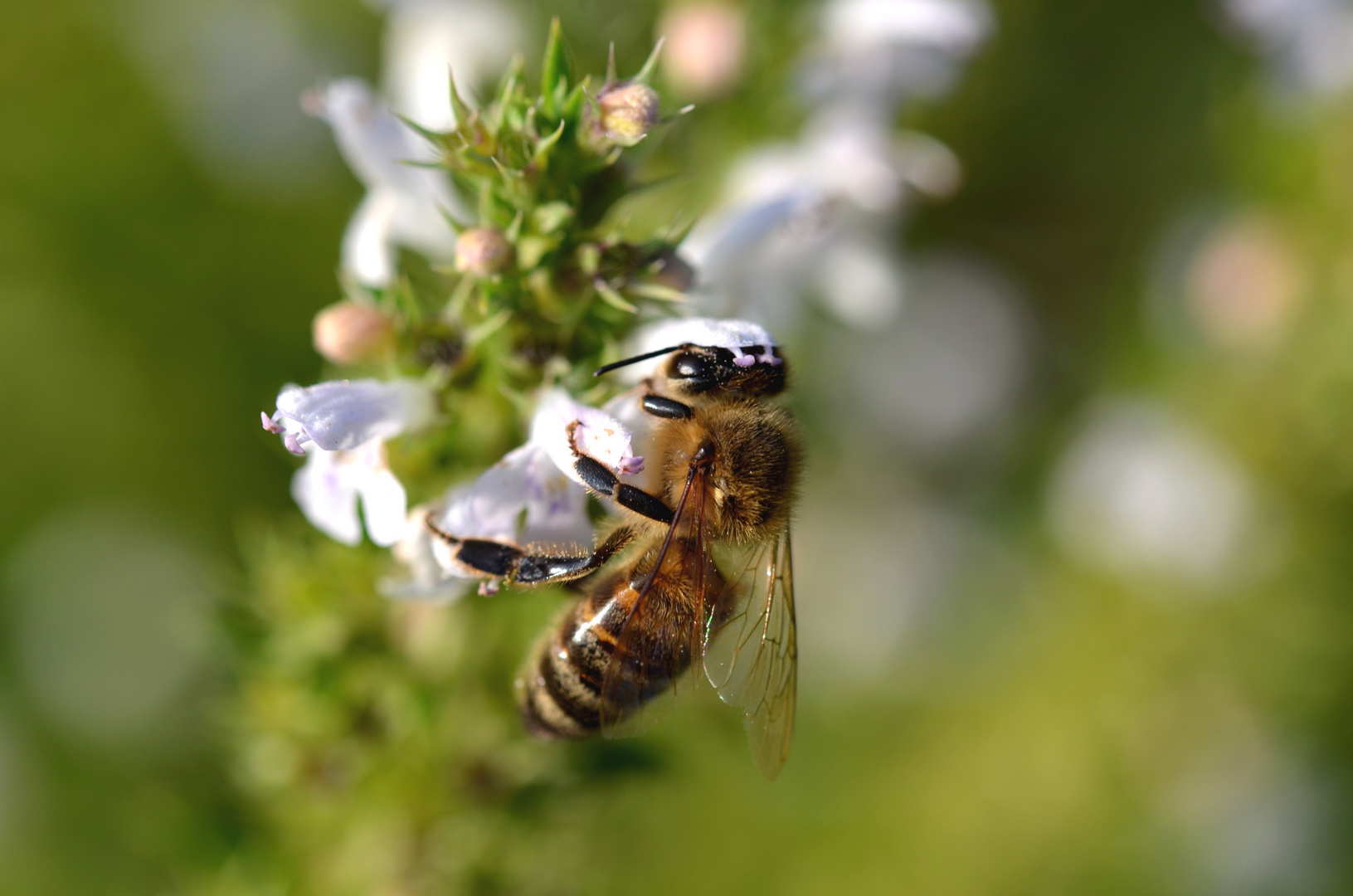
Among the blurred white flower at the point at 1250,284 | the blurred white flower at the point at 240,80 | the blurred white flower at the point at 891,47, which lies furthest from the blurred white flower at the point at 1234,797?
the blurred white flower at the point at 240,80

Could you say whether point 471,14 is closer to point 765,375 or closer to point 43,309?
point 765,375

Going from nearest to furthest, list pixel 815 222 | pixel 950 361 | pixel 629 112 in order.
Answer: pixel 629 112
pixel 815 222
pixel 950 361

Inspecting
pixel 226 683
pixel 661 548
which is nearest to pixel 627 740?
A: pixel 661 548

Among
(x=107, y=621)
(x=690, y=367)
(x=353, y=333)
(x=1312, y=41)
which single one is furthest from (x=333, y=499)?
(x=1312, y=41)

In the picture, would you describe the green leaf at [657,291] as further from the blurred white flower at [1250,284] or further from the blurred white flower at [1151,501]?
the blurred white flower at [1151,501]

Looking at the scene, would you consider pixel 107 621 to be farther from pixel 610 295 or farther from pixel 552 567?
pixel 610 295

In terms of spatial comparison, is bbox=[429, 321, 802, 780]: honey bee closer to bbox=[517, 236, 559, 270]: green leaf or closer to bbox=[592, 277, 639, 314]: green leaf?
bbox=[592, 277, 639, 314]: green leaf
